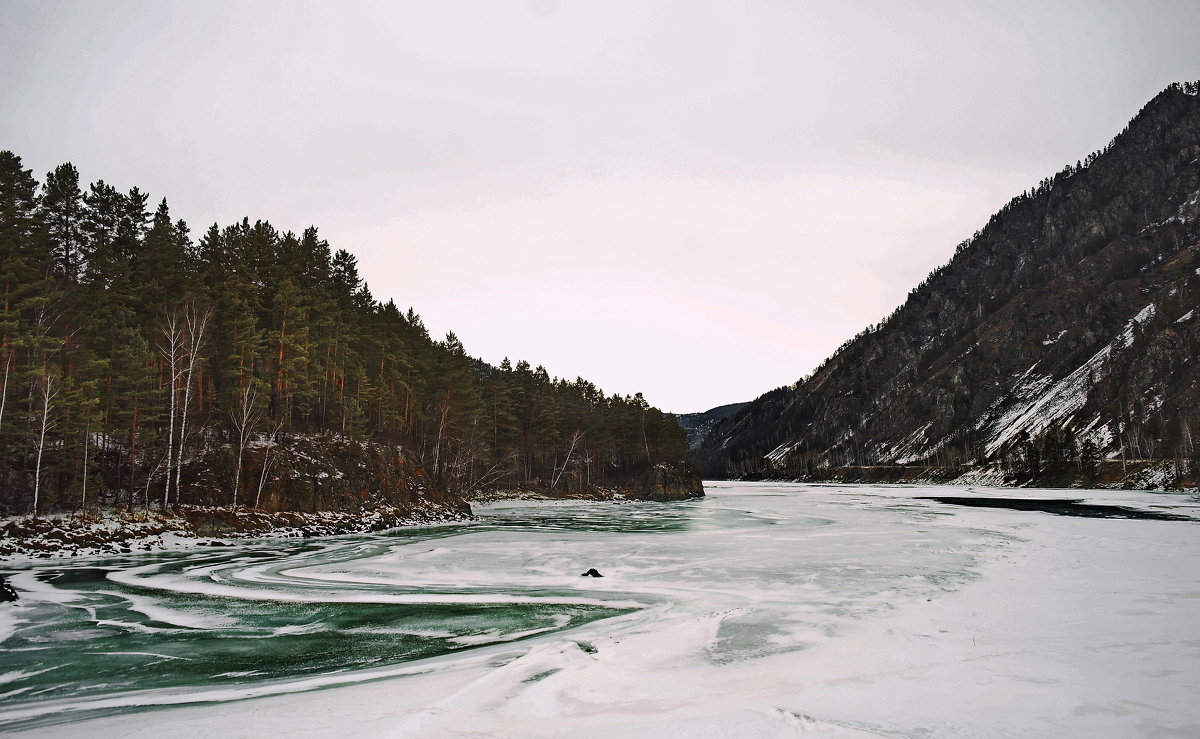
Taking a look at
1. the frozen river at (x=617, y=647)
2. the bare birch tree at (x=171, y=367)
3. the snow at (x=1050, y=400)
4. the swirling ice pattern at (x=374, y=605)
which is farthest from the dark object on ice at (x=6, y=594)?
the snow at (x=1050, y=400)

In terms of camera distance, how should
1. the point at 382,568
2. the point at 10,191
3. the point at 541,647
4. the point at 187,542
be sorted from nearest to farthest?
the point at 541,647 < the point at 382,568 < the point at 187,542 < the point at 10,191

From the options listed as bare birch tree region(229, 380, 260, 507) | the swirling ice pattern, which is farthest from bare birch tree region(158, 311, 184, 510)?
the swirling ice pattern

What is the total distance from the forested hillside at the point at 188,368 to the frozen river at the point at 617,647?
39.7ft

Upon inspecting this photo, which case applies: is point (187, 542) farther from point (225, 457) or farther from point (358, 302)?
point (358, 302)

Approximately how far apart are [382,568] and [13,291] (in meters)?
24.0

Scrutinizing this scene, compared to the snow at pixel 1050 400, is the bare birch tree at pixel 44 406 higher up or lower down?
lower down

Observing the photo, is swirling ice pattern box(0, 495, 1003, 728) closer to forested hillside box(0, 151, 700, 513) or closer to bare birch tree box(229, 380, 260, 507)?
bare birch tree box(229, 380, 260, 507)

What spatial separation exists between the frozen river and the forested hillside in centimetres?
1209

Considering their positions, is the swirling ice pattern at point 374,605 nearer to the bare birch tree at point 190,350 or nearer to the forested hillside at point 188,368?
the bare birch tree at point 190,350

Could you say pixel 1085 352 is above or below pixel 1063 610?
above

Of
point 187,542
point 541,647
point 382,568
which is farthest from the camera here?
point 187,542

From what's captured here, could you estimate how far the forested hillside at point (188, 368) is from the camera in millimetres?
28531

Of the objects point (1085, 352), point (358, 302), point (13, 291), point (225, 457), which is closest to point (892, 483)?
point (1085, 352)

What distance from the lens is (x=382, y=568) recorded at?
20578 mm
